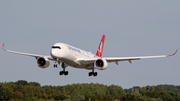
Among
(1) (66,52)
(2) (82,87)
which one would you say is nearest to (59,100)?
(1) (66,52)

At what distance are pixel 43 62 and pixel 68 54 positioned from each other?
6.61 meters

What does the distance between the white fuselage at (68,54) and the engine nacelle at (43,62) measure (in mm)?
3952

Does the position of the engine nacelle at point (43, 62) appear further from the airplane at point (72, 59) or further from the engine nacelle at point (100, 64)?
the engine nacelle at point (100, 64)

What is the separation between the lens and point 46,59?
2080 inches

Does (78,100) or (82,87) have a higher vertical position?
(82,87)

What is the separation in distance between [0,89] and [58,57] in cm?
5108

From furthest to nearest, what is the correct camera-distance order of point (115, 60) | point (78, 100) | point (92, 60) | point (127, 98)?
point (127, 98) < point (78, 100) < point (115, 60) < point (92, 60)

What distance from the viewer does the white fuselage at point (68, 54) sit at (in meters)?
47.1

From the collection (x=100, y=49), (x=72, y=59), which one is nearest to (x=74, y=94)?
(x=100, y=49)

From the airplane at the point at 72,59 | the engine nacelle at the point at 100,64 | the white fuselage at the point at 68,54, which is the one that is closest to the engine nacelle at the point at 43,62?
the airplane at the point at 72,59

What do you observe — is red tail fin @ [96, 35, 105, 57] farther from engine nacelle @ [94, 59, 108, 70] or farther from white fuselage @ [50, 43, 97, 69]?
engine nacelle @ [94, 59, 108, 70]

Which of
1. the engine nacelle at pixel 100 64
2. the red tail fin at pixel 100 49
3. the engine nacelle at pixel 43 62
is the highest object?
the red tail fin at pixel 100 49

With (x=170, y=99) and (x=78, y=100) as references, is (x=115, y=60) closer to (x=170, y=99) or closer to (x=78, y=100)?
(x=78, y=100)

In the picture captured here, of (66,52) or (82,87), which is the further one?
(82,87)
